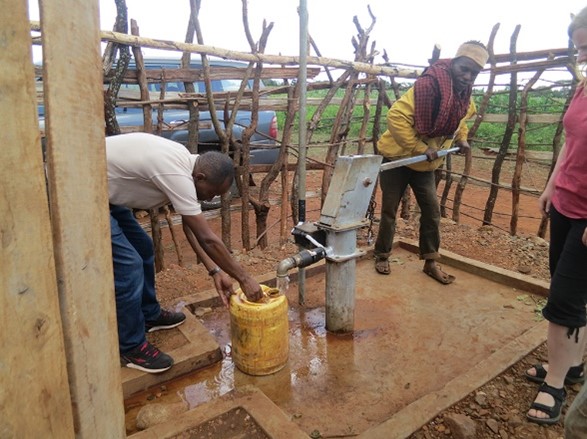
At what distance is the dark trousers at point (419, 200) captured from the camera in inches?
131

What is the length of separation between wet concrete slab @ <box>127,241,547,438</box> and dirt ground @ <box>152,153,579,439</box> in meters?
0.06

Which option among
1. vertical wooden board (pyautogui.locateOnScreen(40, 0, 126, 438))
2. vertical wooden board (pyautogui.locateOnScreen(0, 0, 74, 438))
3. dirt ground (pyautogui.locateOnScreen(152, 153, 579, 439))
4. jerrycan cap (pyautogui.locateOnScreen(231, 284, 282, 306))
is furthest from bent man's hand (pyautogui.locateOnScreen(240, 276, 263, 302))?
vertical wooden board (pyautogui.locateOnScreen(0, 0, 74, 438))

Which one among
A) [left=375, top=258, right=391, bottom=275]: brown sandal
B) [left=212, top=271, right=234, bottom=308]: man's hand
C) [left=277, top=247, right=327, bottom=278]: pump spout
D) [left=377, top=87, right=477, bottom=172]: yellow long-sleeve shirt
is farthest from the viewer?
[left=375, top=258, right=391, bottom=275]: brown sandal

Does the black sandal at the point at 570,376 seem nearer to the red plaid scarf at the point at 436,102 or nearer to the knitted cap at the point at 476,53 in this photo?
the red plaid scarf at the point at 436,102

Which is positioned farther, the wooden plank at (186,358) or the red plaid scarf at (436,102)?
the red plaid scarf at (436,102)

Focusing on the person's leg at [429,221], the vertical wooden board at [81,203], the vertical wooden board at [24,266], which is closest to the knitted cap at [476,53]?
the person's leg at [429,221]

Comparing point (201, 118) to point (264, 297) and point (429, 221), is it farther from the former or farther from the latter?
point (264, 297)

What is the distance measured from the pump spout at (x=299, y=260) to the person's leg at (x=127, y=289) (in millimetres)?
731

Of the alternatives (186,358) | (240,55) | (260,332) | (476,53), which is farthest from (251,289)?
(476,53)

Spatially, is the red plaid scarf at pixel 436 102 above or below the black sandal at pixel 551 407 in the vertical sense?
above

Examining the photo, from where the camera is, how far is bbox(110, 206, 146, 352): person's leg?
6.69 ft

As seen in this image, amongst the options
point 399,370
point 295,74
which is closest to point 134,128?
point 295,74

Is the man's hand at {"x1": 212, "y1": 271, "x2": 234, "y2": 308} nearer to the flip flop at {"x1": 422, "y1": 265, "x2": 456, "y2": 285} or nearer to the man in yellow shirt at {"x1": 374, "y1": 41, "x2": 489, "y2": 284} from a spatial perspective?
the man in yellow shirt at {"x1": 374, "y1": 41, "x2": 489, "y2": 284}

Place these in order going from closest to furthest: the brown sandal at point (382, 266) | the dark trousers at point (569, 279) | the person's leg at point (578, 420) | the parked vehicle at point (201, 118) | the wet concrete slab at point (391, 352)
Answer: the person's leg at point (578, 420) < the dark trousers at point (569, 279) < the wet concrete slab at point (391, 352) < the brown sandal at point (382, 266) < the parked vehicle at point (201, 118)
